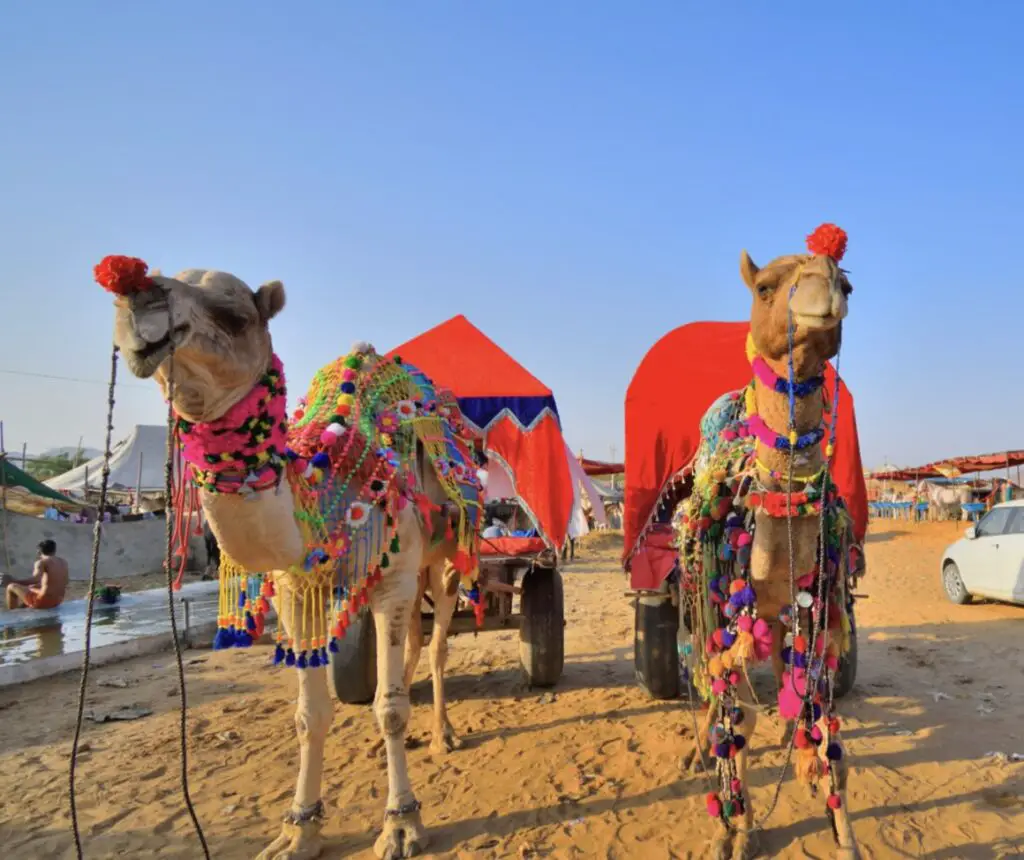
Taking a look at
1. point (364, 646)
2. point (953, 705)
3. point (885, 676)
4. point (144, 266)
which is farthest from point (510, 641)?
point (144, 266)

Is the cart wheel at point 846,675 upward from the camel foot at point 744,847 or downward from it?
upward

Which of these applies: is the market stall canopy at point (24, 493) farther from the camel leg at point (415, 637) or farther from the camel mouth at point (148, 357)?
the camel mouth at point (148, 357)

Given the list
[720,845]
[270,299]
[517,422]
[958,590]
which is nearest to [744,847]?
[720,845]

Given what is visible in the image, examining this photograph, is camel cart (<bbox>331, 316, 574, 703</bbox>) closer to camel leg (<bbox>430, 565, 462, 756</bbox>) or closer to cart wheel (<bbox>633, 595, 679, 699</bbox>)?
camel leg (<bbox>430, 565, 462, 756</bbox>)

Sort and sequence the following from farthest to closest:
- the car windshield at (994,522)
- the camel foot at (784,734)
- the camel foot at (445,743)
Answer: the car windshield at (994,522) < the camel foot at (445,743) < the camel foot at (784,734)

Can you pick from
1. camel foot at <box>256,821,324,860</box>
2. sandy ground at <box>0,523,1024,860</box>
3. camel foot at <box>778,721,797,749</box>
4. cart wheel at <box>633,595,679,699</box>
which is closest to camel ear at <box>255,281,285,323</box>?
camel foot at <box>256,821,324,860</box>

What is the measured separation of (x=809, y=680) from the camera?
319cm

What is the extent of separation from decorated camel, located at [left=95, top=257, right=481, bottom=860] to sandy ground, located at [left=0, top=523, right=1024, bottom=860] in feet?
1.58

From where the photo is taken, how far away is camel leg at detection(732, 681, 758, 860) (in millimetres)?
3348

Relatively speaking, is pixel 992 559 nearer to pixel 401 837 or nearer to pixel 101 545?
pixel 401 837

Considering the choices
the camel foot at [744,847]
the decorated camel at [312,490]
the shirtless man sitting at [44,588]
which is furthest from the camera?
the shirtless man sitting at [44,588]

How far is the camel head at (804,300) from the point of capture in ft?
7.95

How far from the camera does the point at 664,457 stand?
5.21 metres

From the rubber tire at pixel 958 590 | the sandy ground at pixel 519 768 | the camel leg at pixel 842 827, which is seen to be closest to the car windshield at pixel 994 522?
the rubber tire at pixel 958 590
